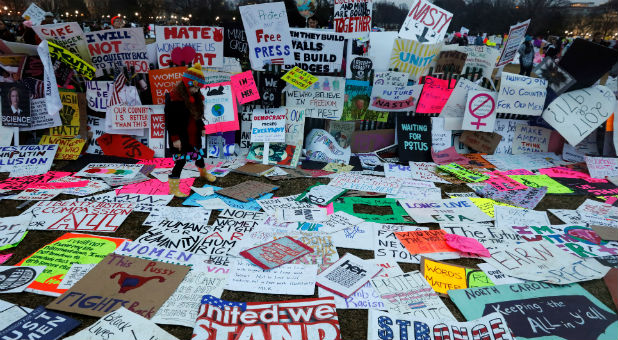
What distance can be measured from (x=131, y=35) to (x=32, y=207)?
319 cm

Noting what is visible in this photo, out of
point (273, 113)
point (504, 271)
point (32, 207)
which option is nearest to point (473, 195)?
point (504, 271)

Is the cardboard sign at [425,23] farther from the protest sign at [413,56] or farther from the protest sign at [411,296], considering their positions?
the protest sign at [411,296]

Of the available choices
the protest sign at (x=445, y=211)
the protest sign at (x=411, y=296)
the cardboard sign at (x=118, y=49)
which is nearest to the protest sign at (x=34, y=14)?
the cardboard sign at (x=118, y=49)

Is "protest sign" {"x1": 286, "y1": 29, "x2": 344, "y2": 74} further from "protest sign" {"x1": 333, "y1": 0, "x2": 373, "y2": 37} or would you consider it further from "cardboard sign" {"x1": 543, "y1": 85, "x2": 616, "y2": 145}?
"cardboard sign" {"x1": 543, "y1": 85, "x2": 616, "y2": 145}

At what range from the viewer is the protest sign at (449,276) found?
2883mm

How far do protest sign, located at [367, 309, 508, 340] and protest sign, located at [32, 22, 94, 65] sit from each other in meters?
6.13

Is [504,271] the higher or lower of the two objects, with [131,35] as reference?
lower

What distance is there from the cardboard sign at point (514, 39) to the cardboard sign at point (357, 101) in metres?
2.50

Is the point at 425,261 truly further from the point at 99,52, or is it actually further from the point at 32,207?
the point at 99,52

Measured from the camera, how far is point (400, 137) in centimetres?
635

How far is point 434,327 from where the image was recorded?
7.77ft

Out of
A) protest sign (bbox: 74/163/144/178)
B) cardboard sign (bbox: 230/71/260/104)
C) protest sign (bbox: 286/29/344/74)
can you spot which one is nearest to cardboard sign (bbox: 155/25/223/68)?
cardboard sign (bbox: 230/71/260/104)

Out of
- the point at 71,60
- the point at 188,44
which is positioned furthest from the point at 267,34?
the point at 71,60

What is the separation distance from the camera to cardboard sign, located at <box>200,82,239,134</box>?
5.72 meters
